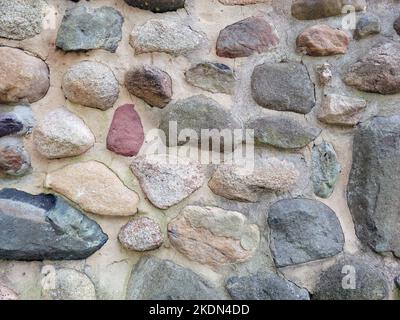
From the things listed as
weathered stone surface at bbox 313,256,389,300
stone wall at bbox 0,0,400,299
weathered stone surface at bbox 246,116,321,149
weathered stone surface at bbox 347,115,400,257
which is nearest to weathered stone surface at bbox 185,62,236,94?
stone wall at bbox 0,0,400,299

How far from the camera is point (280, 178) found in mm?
880

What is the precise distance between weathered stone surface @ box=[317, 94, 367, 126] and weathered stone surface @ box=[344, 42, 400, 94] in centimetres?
4

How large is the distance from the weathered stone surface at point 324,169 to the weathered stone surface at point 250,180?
0.05 meters

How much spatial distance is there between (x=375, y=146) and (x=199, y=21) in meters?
0.47

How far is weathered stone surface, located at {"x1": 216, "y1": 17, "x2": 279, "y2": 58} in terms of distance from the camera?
929 millimetres

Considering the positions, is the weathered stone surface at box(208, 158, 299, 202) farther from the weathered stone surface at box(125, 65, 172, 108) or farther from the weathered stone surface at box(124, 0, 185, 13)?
the weathered stone surface at box(124, 0, 185, 13)

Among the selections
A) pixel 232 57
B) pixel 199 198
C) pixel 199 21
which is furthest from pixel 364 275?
pixel 199 21

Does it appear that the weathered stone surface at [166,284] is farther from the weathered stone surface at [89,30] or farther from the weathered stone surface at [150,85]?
the weathered stone surface at [89,30]

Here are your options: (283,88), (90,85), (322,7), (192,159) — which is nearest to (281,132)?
(283,88)

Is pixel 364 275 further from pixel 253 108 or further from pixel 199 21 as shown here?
pixel 199 21

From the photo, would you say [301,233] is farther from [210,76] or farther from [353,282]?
[210,76]

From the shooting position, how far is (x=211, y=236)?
2.81ft

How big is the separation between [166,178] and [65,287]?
29 centimetres
